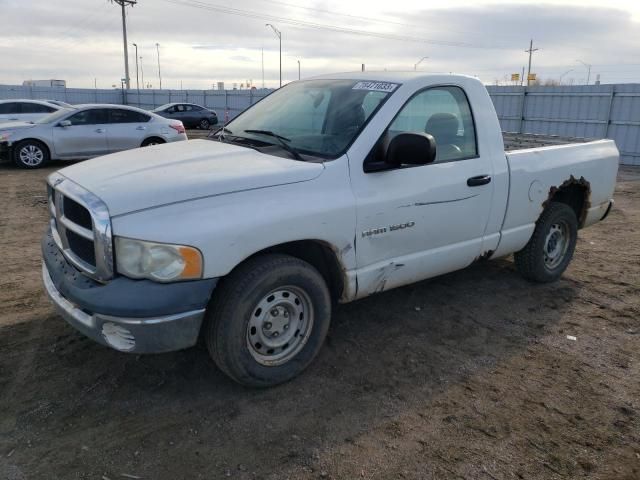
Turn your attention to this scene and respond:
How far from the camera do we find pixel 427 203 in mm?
3879

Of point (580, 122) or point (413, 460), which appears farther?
point (580, 122)

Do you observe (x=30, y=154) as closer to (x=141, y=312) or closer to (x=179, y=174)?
(x=179, y=174)

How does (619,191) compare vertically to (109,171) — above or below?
below

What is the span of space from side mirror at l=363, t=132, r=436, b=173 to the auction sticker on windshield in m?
0.56

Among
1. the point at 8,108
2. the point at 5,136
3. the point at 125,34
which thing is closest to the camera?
the point at 5,136

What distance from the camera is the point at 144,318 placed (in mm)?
2855

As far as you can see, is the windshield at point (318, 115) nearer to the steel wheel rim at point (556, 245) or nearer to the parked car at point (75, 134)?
the steel wheel rim at point (556, 245)

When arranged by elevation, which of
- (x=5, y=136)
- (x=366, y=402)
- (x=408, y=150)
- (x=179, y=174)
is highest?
(x=408, y=150)

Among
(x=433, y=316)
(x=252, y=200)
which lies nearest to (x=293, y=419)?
(x=252, y=200)

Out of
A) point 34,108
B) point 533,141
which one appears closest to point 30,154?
point 34,108

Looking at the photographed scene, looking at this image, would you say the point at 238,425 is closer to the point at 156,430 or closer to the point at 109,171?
the point at 156,430

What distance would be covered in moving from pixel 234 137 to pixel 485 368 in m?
2.51

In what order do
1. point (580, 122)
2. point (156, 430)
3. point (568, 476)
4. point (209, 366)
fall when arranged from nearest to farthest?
point (568, 476), point (156, 430), point (209, 366), point (580, 122)

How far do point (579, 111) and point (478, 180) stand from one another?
15.4m
